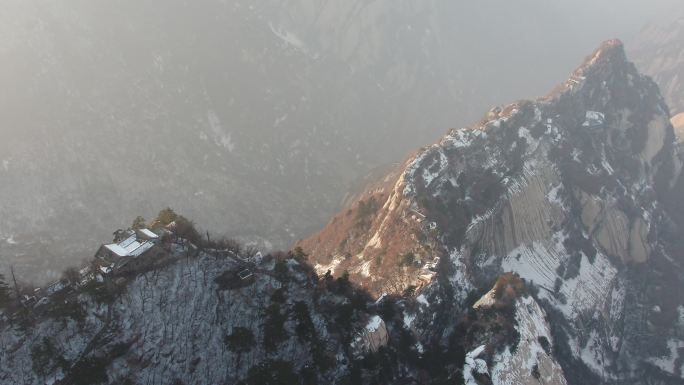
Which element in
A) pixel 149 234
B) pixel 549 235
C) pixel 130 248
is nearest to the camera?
pixel 130 248

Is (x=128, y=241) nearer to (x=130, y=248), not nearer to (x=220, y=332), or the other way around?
(x=130, y=248)

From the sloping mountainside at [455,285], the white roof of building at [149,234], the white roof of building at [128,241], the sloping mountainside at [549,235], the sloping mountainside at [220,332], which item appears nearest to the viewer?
the sloping mountainside at [220,332]

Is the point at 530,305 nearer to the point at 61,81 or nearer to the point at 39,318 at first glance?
the point at 39,318

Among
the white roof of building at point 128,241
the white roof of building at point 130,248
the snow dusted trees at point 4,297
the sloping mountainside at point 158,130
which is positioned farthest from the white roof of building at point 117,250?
the sloping mountainside at point 158,130

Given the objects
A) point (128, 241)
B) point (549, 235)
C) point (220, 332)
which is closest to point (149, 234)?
point (128, 241)

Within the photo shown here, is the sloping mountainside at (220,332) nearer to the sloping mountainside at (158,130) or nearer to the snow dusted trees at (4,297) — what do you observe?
the snow dusted trees at (4,297)
